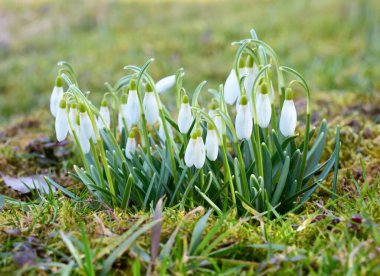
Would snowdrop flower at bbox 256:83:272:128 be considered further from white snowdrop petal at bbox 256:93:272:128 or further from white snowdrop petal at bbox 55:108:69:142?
white snowdrop petal at bbox 55:108:69:142

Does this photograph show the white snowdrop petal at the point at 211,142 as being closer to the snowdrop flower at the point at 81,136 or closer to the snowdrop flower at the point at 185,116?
the snowdrop flower at the point at 185,116

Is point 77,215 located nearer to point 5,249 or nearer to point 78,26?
Answer: point 5,249

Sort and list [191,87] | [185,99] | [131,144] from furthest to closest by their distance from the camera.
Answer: [191,87] → [131,144] → [185,99]

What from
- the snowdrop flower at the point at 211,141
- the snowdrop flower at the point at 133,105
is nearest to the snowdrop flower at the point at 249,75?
the snowdrop flower at the point at 211,141

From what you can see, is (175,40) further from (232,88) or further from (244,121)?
(244,121)

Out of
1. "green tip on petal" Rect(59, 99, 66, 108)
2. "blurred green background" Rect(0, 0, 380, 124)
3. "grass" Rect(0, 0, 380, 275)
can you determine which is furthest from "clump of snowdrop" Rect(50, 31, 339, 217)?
"blurred green background" Rect(0, 0, 380, 124)

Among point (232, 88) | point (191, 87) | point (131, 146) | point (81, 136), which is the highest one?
point (232, 88)

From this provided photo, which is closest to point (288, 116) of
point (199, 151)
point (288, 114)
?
point (288, 114)
